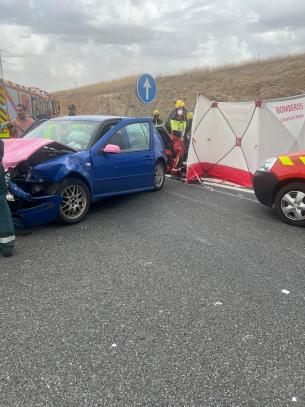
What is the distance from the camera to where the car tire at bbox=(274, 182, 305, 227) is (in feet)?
19.4

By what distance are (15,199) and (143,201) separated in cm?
282

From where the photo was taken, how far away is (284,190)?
20.0ft

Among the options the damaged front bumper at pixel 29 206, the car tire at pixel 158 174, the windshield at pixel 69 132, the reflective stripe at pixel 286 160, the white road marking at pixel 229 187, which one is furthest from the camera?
the white road marking at pixel 229 187

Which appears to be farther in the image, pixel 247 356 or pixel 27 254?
pixel 27 254

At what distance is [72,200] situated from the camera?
5668 mm

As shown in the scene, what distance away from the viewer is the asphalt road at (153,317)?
249 centimetres

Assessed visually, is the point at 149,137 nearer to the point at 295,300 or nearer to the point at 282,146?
the point at 282,146

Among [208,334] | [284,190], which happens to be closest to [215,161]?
[284,190]

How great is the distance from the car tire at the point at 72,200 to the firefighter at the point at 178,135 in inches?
171

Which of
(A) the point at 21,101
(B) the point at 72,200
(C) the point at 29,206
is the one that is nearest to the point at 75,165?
(B) the point at 72,200

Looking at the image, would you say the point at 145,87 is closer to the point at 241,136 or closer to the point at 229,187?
the point at 241,136

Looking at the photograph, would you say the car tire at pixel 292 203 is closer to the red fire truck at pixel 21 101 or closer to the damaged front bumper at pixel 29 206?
the damaged front bumper at pixel 29 206

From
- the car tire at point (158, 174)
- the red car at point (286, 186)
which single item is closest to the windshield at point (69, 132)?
the car tire at point (158, 174)

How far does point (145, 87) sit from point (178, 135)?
64.4 inches
